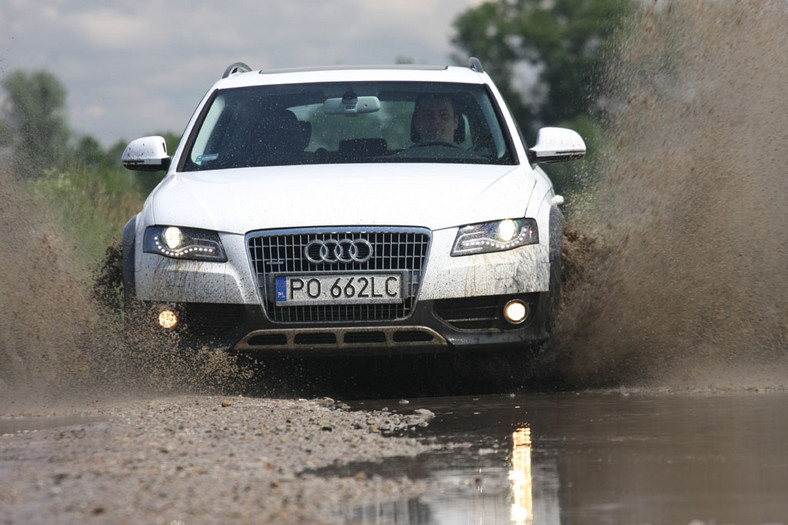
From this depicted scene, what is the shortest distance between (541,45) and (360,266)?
69375 millimetres

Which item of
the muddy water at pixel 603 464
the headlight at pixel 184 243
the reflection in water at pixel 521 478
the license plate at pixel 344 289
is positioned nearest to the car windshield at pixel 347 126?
the headlight at pixel 184 243

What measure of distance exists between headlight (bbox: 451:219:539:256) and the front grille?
0.17 meters

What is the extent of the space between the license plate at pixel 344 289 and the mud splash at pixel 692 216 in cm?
120

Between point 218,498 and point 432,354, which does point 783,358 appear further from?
point 218,498

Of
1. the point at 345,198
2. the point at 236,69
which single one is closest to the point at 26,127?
the point at 236,69

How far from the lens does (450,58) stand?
71.4 meters

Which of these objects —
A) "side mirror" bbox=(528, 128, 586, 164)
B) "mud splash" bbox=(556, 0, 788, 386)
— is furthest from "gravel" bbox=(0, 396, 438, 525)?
"side mirror" bbox=(528, 128, 586, 164)

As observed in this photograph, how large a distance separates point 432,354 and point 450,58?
66.0m

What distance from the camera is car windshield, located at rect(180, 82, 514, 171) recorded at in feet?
24.3

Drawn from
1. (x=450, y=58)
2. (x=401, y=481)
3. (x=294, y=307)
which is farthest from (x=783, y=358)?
(x=450, y=58)

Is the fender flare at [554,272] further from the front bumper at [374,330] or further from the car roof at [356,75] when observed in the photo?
the car roof at [356,75]

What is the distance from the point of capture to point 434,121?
7.67 meters

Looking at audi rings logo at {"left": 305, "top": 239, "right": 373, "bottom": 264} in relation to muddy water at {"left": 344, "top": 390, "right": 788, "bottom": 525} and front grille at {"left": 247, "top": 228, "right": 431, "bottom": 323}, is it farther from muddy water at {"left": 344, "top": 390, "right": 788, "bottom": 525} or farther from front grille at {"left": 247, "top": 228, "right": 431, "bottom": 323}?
muddy water at {"left": 344, "top": 390, "right": 788, "bottom": 525}

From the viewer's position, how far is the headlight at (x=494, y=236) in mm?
6227
